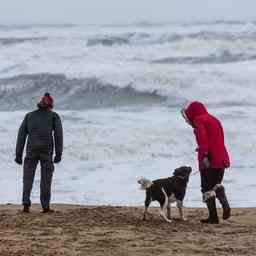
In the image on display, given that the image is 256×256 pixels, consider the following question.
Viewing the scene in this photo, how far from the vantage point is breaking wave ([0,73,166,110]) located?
79.4 feet

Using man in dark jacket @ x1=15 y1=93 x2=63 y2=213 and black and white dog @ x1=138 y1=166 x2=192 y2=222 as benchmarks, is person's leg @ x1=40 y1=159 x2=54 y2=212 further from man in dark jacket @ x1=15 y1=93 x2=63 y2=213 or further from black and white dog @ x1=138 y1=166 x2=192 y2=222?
black and white dog @ x1=138 y1=166 x2=192 y2=222

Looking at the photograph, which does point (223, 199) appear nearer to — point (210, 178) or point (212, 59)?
point (210, 178)

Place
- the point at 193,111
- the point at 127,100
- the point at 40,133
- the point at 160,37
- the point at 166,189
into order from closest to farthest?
the point at 193,111 < the point at 166,189 < the point at 40,133 < the point at 127,100 < the point at 160,37

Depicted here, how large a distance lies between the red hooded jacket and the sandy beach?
71cm

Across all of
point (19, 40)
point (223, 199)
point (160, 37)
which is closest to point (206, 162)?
point (223, 199)

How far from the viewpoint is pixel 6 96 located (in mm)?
26469

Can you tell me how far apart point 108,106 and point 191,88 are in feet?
14.0

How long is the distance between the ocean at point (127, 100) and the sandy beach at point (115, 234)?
256 cm

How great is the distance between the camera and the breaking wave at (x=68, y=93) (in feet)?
79.4

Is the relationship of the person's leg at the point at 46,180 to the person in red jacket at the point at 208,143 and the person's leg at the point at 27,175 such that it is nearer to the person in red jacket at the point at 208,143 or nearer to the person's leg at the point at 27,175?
the person's leg at the point at 27,175

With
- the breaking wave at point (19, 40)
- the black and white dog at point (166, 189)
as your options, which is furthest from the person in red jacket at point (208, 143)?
the breaking wave at point (19, 40)

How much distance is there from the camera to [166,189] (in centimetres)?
874

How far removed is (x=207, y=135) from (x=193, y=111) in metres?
0.29

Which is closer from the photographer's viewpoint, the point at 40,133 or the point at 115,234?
the point at 115,234
